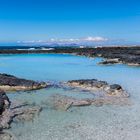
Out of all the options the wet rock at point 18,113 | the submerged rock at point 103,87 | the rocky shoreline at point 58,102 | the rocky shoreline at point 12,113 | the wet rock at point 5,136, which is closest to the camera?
the wet rock at point 5,136

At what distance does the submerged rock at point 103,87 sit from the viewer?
1800 centimetres

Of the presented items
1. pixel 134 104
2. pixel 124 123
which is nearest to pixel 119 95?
pixel 134 104

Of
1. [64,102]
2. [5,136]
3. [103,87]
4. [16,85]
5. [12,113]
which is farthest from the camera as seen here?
[16,85]

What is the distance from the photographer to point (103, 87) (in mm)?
19672

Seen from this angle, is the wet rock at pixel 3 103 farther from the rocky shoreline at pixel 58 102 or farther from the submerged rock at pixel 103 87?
the submerged rock at pixel 103 87

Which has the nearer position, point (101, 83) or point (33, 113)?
point (33, 113)

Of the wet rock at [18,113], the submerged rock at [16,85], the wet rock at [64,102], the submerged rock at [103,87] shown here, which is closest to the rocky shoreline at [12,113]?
the wet rock at [18,113]

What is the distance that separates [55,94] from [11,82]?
3.75 m

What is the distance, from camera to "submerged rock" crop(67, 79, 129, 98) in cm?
1800

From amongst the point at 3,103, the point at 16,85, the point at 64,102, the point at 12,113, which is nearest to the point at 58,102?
the point at 64,102

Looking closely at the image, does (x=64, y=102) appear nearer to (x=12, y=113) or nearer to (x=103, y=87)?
(x=12, y=113)

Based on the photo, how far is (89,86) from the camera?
66.1ft

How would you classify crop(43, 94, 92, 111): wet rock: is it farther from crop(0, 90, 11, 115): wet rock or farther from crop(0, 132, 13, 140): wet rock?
crop(0, 132, 13, 140): wet rock

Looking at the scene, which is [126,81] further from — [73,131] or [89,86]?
[73,131]
